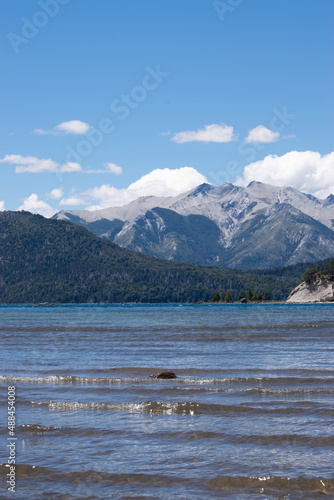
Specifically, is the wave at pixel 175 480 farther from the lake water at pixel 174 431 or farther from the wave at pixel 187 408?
the wave at pixel 187 408

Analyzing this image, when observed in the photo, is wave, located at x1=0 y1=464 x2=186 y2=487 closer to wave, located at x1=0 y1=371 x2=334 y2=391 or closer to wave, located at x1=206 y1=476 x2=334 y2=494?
wave, located at x1=206 y1=476 x2=334 y2=494

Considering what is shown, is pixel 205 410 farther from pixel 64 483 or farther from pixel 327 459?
pixel 64 483

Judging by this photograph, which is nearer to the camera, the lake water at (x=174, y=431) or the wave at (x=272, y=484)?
the wave at (x=272, y=484)

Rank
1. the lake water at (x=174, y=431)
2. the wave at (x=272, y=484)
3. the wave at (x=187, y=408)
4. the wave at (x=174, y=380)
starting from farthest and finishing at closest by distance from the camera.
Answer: the wave at (x=174, y=380) < the wave at (x=187, y=408) < the lake water at (x=174, y=431) < the wave at (x=272, y=484)

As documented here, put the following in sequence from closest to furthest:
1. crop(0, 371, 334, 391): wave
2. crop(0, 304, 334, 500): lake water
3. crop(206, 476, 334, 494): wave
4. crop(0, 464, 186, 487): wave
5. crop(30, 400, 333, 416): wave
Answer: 1. crop(206, 476, 334, 494): wave
2. crop(0, 304, 334, 500): lake water
3. crop(0, 464, 186, 487): wave
4. crop(30, 400, 333, 416): wave
5. crop(0, 371, 334, 391): wave

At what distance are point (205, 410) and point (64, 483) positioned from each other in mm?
8476

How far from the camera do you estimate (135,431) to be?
18.1m

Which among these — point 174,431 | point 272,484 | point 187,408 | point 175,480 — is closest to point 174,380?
point 187,408

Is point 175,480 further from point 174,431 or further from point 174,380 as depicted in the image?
point 174,380

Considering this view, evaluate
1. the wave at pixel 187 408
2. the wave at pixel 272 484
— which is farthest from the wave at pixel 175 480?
the wave at pixel 187 408

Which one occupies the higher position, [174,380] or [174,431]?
[174,380]

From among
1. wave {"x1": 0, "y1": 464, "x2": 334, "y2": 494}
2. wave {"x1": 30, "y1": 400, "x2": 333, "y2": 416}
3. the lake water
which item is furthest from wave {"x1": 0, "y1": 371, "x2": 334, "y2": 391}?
wave {"x1": 0, "y1": 464, "x2": 334, "y2": 494}

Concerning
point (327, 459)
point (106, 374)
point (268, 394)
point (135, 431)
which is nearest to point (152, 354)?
point (106, 374)

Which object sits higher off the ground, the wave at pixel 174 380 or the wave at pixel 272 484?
the wave at pixel 174 380
